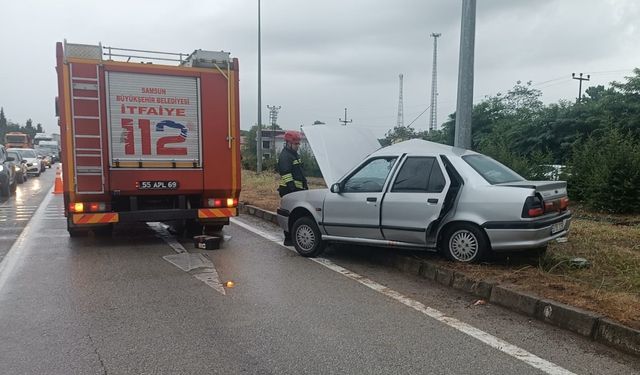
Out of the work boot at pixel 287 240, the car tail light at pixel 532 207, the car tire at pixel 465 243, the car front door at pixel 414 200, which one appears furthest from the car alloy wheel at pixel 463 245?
the work boot at pixel 287 240

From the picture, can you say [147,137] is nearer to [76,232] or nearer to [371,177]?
[76,232]

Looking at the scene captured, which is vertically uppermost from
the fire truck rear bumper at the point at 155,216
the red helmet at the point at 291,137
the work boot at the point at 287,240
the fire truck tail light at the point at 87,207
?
the red helmet at the point at 291,137

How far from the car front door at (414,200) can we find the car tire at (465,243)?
0.88ft

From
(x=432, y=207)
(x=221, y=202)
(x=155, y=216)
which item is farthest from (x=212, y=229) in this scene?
(x=432, y=207)

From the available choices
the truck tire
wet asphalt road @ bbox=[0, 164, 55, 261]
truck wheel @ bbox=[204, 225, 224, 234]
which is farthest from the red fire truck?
the truck tire

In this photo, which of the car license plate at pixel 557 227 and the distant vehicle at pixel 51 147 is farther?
the distant vehicle at pixel 51 147

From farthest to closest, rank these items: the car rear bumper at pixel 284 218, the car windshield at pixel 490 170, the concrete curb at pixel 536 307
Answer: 1. the car rear bumper at pixel 284 218
2. the car windshield at pixel 490 170
3. the concrete curb at pixel 536 307

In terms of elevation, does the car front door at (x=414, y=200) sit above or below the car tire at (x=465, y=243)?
above

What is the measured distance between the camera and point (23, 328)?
458 centimetres

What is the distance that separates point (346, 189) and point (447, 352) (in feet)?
10.9

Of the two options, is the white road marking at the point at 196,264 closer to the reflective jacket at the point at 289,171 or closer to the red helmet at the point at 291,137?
the reflective jacket at the point at 289,171

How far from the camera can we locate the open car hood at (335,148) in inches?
308

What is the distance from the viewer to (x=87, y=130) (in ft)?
26.2

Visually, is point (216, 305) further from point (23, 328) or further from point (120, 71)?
point (120, 71)
